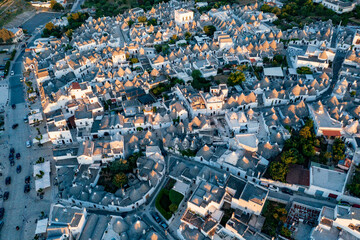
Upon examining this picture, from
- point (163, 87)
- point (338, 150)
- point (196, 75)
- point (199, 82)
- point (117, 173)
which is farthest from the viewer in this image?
point (196, 75)

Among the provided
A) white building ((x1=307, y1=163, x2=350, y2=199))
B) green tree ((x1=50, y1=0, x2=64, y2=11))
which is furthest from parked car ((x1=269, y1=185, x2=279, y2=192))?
green tree ((x1=50, y1=0, x2=64, y2=11))

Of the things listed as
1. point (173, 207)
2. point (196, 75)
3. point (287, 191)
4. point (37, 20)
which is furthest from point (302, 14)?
point (37, 20)

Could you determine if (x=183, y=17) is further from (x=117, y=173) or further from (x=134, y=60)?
(x=117, y=173)

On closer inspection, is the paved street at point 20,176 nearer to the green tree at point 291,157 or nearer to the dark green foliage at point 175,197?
the dark green foliage at point 175,197

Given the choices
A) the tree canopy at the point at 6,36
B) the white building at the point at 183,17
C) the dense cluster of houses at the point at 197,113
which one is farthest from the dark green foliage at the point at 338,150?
the tree canopy at the point at 6,36

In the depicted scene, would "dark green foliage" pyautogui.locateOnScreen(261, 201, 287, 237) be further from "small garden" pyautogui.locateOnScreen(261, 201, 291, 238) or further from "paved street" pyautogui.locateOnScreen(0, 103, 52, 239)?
"paved street" pyautogui.locateOnScreen(0, 103, 52, 239)

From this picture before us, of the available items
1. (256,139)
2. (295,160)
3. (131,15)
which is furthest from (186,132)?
(131,15)
